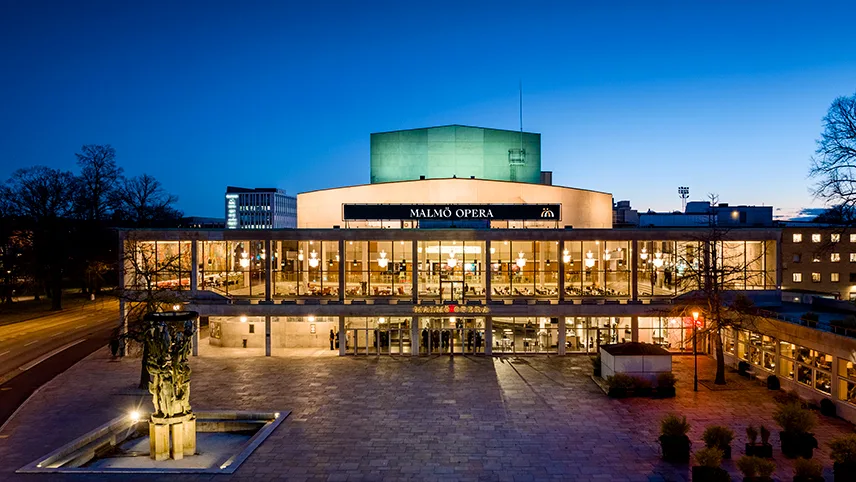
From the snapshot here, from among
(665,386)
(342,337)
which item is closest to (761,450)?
(665,386)

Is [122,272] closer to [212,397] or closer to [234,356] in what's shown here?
[234,356]

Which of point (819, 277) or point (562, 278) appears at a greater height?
point (562, 278)

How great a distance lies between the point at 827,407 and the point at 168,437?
85.3 feet

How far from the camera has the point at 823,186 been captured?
2584 centimetres

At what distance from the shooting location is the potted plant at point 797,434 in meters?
18.3

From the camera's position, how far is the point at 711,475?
600 inches

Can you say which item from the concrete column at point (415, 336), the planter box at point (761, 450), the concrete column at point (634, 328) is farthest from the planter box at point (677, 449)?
the concrete column at point (415, 336)

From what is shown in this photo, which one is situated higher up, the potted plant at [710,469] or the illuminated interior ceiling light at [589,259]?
the illuminated interior ceiling light at [589,259]

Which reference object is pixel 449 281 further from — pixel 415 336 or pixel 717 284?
pixel 717 284

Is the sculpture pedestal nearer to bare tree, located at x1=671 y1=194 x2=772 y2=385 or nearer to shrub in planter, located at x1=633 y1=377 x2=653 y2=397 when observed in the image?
shrub in planter, located at x1=633 y1=377 x2=653 y2=397

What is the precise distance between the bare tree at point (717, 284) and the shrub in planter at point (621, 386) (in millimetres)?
3680

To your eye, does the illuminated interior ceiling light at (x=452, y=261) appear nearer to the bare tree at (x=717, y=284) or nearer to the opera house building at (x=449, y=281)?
the opera house building at (x=449, y=281)

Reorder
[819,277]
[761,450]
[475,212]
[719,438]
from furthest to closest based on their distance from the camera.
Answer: [819,277] → [475,212] → [761,450] → [719,438]

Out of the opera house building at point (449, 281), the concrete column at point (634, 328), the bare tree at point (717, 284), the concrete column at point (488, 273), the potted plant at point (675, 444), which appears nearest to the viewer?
the potted plant at point (675, 444)
